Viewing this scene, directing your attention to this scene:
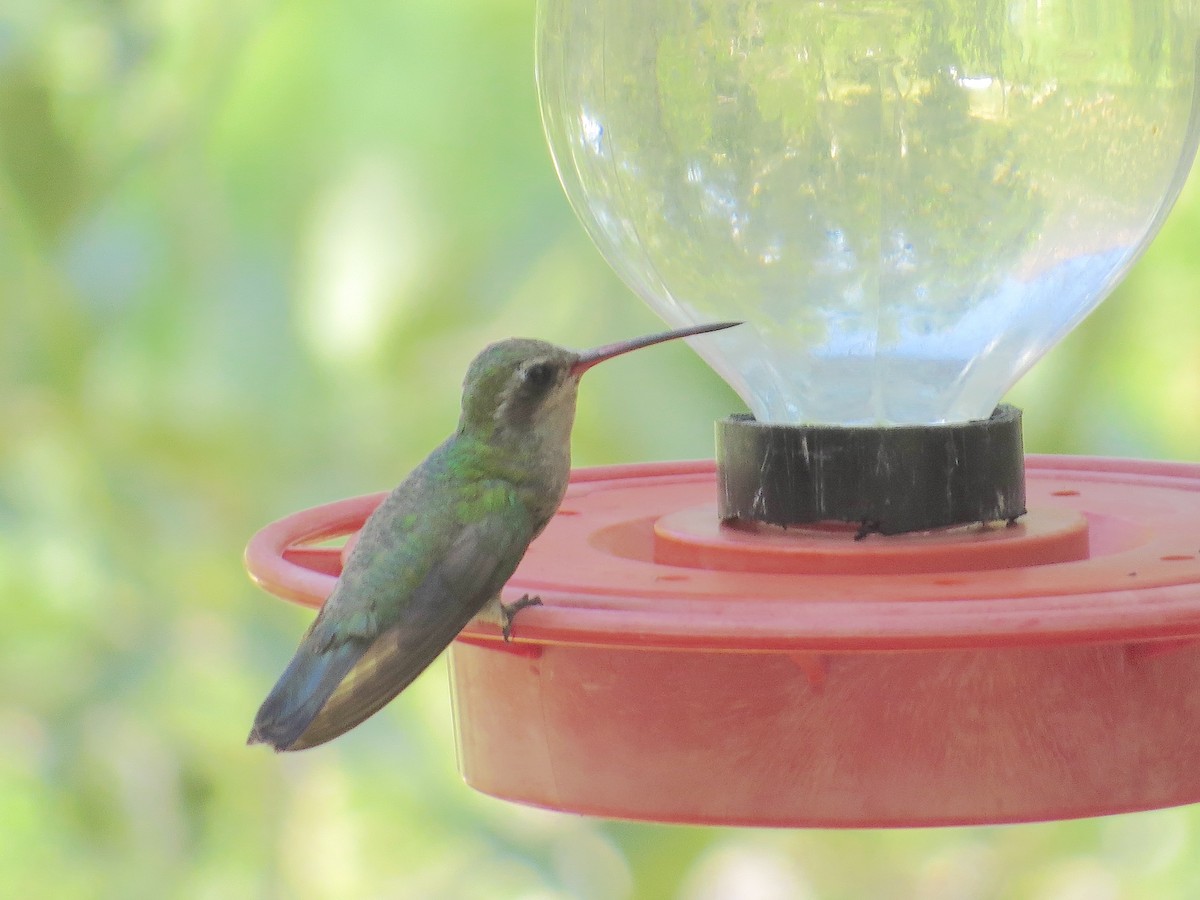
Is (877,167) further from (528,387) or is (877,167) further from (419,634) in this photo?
(419,634)

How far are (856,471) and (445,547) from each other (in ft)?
1.33

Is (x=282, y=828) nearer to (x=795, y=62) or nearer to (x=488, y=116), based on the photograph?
(x=488, y=116)

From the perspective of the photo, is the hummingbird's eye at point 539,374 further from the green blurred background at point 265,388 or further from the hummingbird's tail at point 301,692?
the green blurred background at point 265,388

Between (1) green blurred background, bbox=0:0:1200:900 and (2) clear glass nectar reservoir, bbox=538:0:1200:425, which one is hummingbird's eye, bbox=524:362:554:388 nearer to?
(2) clear glass nectar reservoir, bbox=538:0:1200:425

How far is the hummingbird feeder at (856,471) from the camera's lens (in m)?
1.28

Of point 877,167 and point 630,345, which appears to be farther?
point 877,167

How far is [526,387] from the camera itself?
1696mm

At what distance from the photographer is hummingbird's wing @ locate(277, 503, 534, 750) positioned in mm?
1364

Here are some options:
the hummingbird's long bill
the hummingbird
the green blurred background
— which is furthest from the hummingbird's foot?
the green blurred background

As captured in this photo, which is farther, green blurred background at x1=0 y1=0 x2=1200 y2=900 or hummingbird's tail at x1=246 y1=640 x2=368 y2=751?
green blurred background at x1=0 y1=0 x2=1200 y2=900

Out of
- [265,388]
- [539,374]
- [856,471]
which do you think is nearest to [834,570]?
[856,471]

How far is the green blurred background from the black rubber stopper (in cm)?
178

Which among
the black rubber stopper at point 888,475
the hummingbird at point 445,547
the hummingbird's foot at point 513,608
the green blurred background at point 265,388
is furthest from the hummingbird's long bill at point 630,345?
the green blurred background at point 265,388

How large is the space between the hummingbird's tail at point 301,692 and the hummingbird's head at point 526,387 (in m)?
0.34
